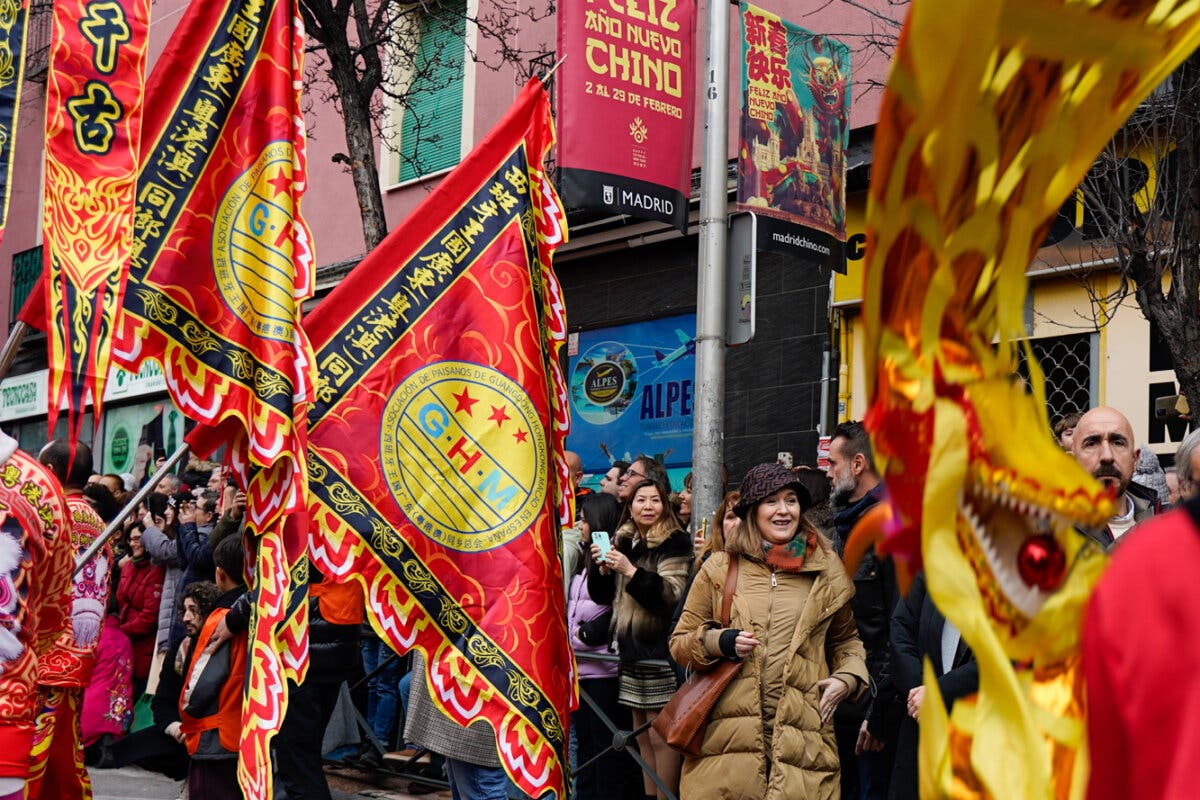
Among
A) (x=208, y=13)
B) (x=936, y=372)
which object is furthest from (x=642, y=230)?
(x=936, y=372)

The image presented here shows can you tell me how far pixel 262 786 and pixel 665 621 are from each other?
9.26ft

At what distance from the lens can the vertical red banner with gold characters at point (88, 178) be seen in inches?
178

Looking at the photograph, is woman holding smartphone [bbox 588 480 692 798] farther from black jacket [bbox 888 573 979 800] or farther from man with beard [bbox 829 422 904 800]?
black jacket [bbox 888 573 979 800]

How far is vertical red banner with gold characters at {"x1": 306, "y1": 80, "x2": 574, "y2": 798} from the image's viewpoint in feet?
17.4

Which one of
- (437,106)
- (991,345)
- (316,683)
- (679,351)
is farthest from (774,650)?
(437,106)

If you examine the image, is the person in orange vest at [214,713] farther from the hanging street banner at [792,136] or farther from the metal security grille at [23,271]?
the metal security grille at [23,271]

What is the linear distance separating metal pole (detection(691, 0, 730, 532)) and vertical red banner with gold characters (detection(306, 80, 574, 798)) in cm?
245

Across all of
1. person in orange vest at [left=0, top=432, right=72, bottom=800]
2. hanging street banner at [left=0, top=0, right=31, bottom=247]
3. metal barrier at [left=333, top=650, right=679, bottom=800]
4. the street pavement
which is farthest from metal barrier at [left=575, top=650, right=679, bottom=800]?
hanging street banner at [left=0, top=0, right=31, bottom=247]

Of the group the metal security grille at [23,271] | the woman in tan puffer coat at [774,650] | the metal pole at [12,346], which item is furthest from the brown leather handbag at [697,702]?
the metal security grille at [23,271]

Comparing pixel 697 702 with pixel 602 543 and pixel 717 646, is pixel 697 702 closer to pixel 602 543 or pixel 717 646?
pixel 717 646

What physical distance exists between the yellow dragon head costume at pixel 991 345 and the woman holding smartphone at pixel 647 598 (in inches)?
212

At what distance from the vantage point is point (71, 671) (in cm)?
608

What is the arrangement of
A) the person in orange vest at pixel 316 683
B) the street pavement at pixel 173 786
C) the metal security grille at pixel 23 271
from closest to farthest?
the person in orange vest at pixel 316 683
the street pavement at pixel 173 786
the metal security grille at pixel 23 271

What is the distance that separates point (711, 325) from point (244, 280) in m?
3.58
